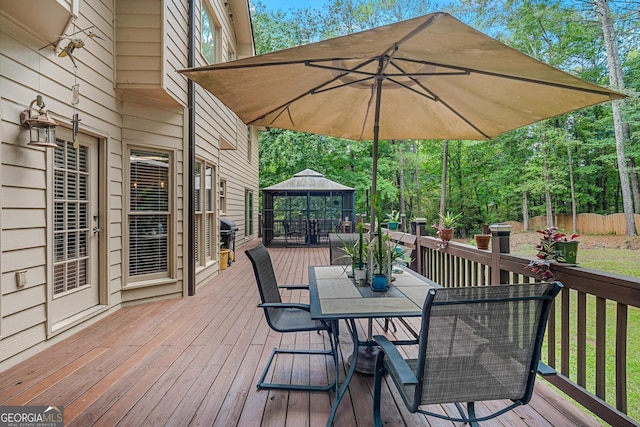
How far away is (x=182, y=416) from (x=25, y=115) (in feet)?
8.99

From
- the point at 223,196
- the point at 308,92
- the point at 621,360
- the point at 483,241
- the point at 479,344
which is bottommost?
the point at 621,360

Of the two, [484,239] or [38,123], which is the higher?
[38,123]

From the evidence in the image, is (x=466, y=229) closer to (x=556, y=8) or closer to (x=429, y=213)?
(x=429, y=213)

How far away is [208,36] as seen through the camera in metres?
6.21

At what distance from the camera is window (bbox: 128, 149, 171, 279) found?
4.38 m

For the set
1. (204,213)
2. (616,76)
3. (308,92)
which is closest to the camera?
(308,92)

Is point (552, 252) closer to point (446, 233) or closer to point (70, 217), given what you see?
point (446, 233)

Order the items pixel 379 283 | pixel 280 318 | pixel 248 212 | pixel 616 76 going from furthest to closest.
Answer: pixel 248 212 → pixel 616 76 → pixel 280 318 → pixel 379 283

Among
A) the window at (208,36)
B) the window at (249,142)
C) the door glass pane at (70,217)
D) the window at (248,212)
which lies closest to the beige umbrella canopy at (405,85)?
the door glass pane at (70,217)

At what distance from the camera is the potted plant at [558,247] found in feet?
6.99

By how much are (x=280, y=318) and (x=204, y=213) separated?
11.8ft

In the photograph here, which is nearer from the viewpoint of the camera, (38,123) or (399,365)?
(399,365)

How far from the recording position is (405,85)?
2.83m

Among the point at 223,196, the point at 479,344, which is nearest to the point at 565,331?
the point at 479,344
